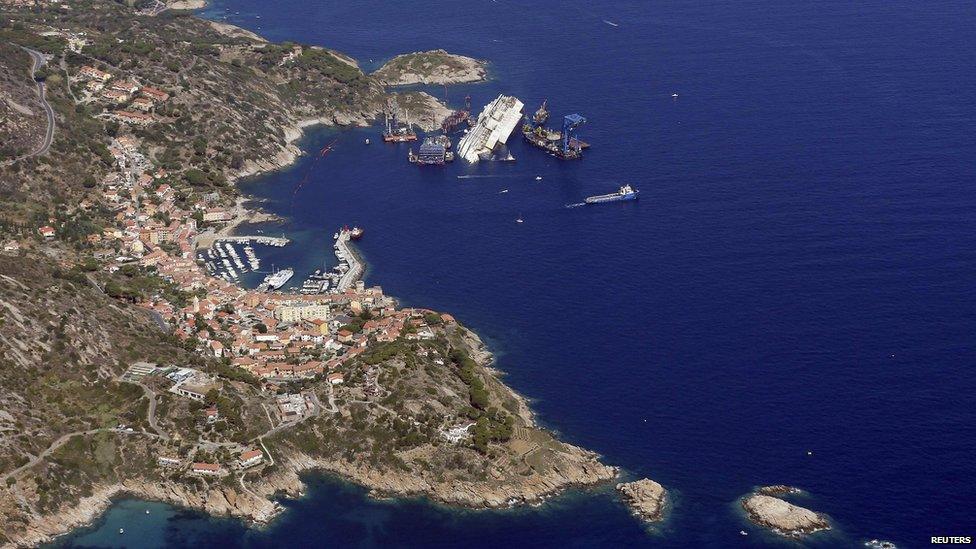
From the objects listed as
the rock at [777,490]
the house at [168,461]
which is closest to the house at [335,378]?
the house at [168,461]

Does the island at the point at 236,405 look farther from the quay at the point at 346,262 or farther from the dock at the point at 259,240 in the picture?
the dock at the point at 259,240

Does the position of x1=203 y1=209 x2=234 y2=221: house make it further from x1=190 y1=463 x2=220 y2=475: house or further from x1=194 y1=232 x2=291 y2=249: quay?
x1=190 y1=463 x2=220 y2=475: house

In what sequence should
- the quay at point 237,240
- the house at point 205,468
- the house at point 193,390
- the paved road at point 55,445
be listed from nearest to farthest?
the paved road at point 55,445 < the house at point 205,468 < the house at point 193,390 < the quay at point 237,240

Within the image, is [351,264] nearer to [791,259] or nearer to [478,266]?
[478,266]

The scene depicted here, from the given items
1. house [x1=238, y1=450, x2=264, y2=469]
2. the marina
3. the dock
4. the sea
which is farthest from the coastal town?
the dock

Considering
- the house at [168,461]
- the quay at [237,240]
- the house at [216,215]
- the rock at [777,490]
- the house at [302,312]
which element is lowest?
the house at [168,461]

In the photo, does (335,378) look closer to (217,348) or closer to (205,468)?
(217,348)
